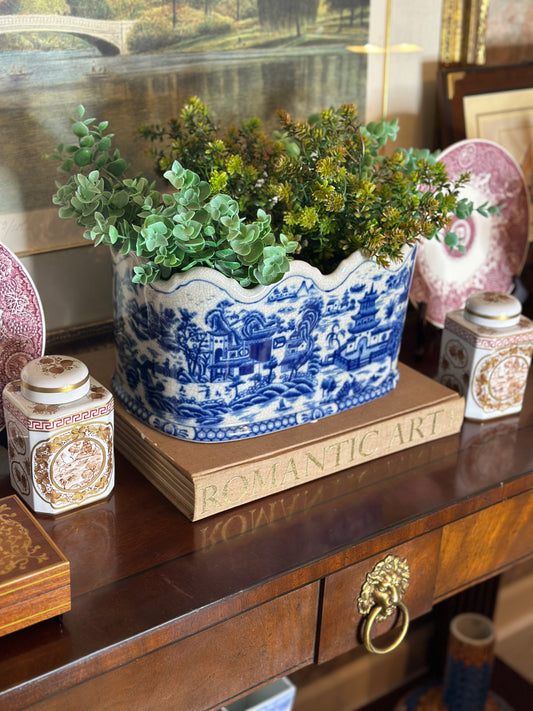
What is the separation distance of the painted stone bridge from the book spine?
1.45ft

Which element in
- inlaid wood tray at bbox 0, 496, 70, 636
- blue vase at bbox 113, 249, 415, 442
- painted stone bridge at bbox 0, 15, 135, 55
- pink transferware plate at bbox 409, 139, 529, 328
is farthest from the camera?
pink transferware plate at bbox 409, 139, 529, 328

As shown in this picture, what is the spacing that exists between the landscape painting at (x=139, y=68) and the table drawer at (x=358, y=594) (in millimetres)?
449

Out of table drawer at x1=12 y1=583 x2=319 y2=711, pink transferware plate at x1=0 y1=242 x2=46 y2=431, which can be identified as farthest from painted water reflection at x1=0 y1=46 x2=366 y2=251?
table drawer at x1=12 y1=583 x2=319 y2=711

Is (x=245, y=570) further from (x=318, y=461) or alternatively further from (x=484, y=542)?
(x=484, y=542)

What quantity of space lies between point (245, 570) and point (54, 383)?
0.67 feet

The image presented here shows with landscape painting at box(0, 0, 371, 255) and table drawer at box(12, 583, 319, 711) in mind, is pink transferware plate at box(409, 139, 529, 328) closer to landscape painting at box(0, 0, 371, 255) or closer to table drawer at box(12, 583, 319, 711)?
landscape painting at box(0, 0, 371, 255)

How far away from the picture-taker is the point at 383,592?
2.25 feet

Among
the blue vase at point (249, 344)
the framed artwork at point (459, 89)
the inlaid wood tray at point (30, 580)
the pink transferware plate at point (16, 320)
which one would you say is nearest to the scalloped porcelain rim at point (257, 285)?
the blue vase at point (249, 344)

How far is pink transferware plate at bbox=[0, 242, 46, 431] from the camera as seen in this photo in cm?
71

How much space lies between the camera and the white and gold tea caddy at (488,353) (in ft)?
2.56

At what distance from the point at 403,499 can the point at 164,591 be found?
229mm

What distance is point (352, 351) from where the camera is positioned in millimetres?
724

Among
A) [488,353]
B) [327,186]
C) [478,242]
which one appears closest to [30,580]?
[327,186]

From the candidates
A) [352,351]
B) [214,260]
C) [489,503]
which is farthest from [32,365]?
[489,503]
